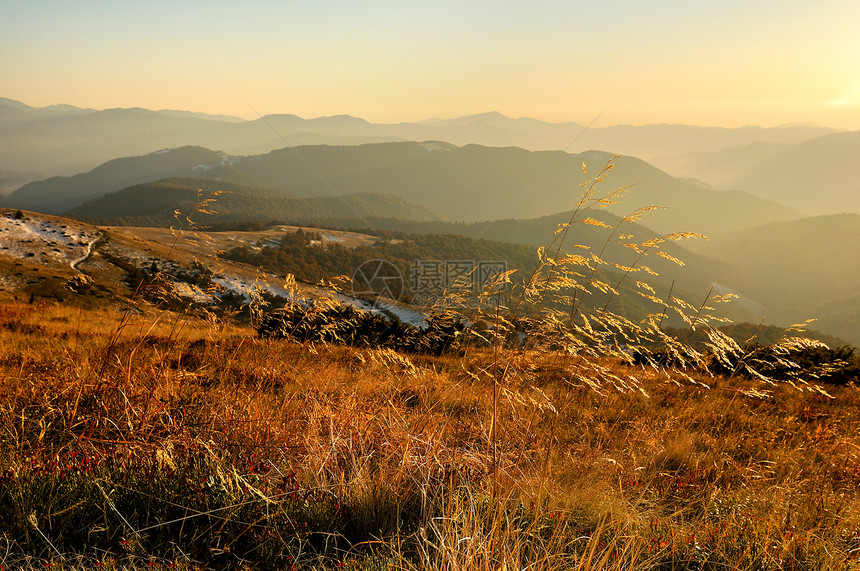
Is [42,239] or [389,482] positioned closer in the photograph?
[389,482]

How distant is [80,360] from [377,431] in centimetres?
300

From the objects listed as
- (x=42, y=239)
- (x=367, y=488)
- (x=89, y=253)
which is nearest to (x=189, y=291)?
(x=367, y=488)

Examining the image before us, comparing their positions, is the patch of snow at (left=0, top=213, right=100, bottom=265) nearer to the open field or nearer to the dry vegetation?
the dry vegetation

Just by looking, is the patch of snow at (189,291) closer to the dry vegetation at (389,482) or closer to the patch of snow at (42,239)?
the dry vegetation at (389,482)

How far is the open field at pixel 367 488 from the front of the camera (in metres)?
1.63

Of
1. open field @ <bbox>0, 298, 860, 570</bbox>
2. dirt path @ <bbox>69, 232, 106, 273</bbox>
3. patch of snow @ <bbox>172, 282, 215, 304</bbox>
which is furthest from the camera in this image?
dirt path @ <bbox>69, 232, 106, 273</bbox>

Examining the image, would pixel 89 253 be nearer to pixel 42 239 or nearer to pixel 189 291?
pixel 42 239

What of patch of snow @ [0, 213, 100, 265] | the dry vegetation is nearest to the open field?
the dry vegetation

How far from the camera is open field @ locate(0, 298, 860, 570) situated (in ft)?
5.34

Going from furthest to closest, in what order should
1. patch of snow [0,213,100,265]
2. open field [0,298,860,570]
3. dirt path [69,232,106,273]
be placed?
dirt path [69,232,106,273]
patch of snow [0,213,100,265]
open field [0,298,860,570]

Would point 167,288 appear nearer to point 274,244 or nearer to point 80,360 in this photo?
point 80,360

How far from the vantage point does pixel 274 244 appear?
3275 inches

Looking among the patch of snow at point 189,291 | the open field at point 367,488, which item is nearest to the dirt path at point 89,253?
the patch of snow at point 189,291

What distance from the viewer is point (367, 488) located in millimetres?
1947
